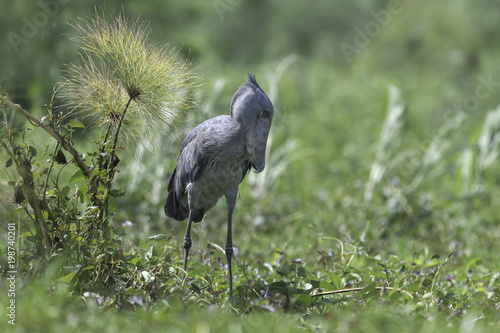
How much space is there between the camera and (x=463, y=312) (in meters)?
3.19

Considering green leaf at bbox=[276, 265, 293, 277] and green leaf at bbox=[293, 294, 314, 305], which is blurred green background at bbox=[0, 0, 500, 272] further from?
green leaf at bbox=[293, 294, 314, 305]

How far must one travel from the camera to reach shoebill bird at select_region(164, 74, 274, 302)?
3.06 metres

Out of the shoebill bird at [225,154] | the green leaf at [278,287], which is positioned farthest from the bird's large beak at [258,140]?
the green leaf at [278,287]

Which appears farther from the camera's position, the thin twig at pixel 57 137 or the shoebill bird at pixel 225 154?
the shoebill bird at pixel 225 154

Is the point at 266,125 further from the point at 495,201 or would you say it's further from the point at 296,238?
the point at 495,201

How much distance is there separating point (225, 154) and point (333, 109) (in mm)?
5837

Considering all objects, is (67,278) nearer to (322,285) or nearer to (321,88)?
(322,285)

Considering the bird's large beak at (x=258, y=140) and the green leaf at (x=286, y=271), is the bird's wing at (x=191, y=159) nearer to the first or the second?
the bird's large beak at (x=258, y=140)

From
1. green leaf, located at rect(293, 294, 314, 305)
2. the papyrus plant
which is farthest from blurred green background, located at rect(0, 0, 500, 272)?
green leaf, located at rect(293, 294, 314, 305)

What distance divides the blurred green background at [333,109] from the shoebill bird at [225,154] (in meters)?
0.17

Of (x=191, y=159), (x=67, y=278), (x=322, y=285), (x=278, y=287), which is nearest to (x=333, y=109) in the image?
(x=191, y=159)

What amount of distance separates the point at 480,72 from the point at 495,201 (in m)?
3.26

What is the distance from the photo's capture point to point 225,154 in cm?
317

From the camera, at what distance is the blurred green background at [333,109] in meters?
5.36
